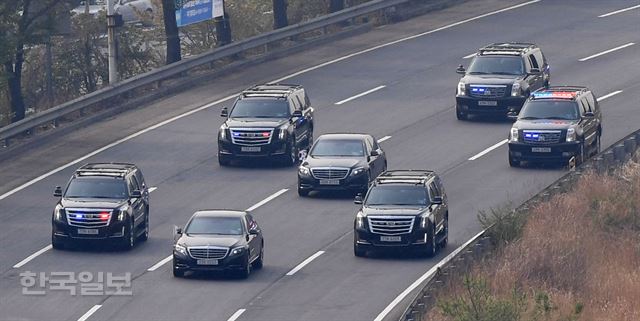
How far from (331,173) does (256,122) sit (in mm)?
4485

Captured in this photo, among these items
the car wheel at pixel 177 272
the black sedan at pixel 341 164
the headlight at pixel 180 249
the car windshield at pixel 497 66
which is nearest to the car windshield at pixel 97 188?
the car wheel at pixel 177 272

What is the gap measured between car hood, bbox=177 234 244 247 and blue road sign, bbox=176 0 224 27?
902 inches

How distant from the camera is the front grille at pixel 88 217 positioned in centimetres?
3441

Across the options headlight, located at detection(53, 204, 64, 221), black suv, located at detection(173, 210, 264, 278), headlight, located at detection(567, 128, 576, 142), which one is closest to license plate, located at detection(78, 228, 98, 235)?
headlight, located at detection(53, 204, 64, 221)

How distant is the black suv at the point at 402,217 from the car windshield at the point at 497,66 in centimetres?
1306

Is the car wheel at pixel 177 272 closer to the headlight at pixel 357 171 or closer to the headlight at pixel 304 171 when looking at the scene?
the headlight at pixel 304 171

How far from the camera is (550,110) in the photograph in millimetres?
42406

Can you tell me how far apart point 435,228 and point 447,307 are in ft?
21.1

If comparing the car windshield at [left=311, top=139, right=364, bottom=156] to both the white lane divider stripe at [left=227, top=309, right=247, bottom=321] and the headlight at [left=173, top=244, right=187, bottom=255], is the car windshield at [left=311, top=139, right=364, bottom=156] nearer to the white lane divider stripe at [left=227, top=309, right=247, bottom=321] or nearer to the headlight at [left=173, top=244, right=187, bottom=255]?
the headlight at [left=173, top=244, right=187, bottom=255]

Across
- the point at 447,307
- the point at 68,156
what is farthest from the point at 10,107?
the point at 447,307

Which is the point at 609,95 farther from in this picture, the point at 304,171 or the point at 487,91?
the point at 304,171

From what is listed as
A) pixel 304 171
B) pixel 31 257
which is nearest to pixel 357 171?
pixel 304 171

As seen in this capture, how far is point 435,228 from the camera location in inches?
1340

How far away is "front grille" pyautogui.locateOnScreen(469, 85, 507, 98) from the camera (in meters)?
46.7
